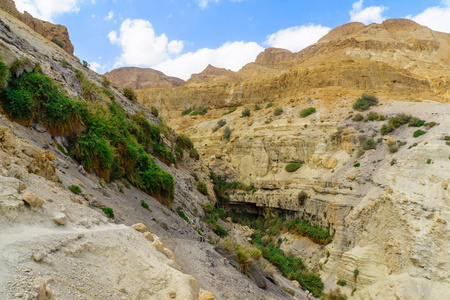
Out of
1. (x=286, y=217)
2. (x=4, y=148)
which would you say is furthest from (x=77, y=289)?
(x=286, y=217)

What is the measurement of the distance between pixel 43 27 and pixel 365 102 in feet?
97.3

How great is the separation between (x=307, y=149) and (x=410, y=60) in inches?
1543

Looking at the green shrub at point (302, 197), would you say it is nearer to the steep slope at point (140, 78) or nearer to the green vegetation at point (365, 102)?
the green vegetation at point (365, 102)

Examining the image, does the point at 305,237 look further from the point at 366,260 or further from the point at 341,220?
the point at 366,260

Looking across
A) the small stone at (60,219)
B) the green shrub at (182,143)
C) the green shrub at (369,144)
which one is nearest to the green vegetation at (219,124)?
the green shrub at (182,143)

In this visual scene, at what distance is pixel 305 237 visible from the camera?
2084 centimetres

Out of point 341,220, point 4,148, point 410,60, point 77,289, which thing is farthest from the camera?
point 410,60

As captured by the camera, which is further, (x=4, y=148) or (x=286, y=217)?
(x=286, y=217)

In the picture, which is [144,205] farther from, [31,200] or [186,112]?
[186,112]

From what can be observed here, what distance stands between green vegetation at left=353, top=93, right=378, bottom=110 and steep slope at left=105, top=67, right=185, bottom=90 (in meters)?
71.2

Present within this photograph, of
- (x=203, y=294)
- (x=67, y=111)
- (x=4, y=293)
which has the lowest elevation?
(x=203, y=294)

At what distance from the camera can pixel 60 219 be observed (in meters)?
3.99

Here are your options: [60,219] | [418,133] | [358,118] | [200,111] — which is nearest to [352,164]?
[418,133]

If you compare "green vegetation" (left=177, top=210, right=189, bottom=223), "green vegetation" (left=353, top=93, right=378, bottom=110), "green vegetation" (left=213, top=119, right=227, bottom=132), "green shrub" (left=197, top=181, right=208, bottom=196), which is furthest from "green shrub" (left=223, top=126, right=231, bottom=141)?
"green vegetation" (left=177, top=210, right=189, bottom=223)
